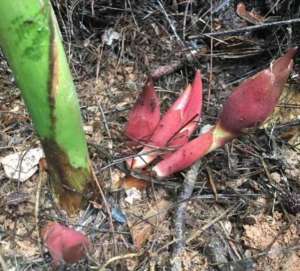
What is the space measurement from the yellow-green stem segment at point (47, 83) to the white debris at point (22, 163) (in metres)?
0.13

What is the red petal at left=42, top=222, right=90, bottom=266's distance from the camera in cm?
105

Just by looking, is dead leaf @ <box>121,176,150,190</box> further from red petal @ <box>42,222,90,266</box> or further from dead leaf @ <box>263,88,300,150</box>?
dead leaf @ <box>263,88,300,150</box>

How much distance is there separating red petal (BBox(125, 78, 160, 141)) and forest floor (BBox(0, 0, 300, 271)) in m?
0.05

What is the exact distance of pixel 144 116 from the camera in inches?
48.6

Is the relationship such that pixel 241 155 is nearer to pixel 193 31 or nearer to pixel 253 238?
pixel 253 238

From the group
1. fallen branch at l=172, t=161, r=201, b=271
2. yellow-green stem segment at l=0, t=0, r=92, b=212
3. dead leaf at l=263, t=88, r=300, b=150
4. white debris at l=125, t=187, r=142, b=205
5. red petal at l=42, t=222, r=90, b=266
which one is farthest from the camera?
dead leaf at l=263, t=88, r=300, b=150

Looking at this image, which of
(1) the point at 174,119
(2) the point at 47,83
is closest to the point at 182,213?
(1) the point at 174,119

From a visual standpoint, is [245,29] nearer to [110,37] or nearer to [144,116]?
[110,37]

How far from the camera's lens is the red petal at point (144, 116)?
3.96 ft

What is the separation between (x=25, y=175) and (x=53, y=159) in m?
0.20

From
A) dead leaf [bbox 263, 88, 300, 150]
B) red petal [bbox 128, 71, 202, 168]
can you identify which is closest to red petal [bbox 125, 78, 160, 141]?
red petal [bbox 128, 71, 202, 168]

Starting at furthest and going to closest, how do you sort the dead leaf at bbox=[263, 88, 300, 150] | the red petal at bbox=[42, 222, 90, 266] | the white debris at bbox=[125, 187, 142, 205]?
the dead leaf at bbox=[263, 88, 300, 150], the white debris at bbox=[125, 187, 142, 205], the red petal at bbox=[42, 222, 90, 266]

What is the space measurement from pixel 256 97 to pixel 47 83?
0.42 meters

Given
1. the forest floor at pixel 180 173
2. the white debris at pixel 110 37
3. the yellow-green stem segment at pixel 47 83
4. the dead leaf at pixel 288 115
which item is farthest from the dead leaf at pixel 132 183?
the white debris at pixel 110 37
